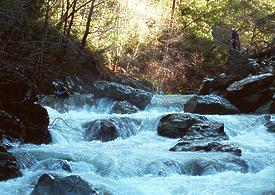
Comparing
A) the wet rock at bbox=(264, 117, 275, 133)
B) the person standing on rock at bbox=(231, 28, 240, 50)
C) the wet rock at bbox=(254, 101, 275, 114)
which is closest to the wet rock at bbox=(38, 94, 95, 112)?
the wet rock at bbox=(254, 101, 275, 114)

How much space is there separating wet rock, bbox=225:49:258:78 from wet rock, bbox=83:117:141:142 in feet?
22.5

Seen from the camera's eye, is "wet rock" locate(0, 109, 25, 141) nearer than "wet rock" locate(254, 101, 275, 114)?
Yes

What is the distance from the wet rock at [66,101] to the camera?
13.8 metres

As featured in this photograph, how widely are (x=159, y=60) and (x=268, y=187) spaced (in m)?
18.9

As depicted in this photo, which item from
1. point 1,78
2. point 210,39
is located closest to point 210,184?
point 1,78

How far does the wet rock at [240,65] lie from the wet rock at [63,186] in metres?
11.8

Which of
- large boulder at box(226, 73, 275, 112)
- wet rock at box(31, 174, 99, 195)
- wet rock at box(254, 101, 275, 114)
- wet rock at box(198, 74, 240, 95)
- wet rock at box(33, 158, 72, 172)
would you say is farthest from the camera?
wet rock at box(198, 74, 240, 95)

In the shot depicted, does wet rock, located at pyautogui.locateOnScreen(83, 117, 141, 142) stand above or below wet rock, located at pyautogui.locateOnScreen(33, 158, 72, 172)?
above

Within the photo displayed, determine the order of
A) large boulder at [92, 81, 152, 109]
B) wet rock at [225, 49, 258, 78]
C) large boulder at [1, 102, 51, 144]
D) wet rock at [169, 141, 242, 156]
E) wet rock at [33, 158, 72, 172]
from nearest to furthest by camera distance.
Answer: wet rock at [33, 158, 72, 172]
wet rock at [169, 141, 242, 156]
large boulder at [1, 102, 51, 144]
large boulder at [92, 81, 152, 109]
wet rock at [225, 49, 258, 78]

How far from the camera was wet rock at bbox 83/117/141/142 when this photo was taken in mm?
10773

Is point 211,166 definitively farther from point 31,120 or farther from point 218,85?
point 218,85

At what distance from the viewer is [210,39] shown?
25.9m

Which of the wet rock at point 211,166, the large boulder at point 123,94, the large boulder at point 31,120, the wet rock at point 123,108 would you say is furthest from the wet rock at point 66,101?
the wet rock at point 211,166

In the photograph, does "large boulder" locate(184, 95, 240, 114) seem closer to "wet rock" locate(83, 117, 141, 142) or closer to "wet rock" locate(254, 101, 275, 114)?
"wet rock" locate(254, 101, 275, 114)
